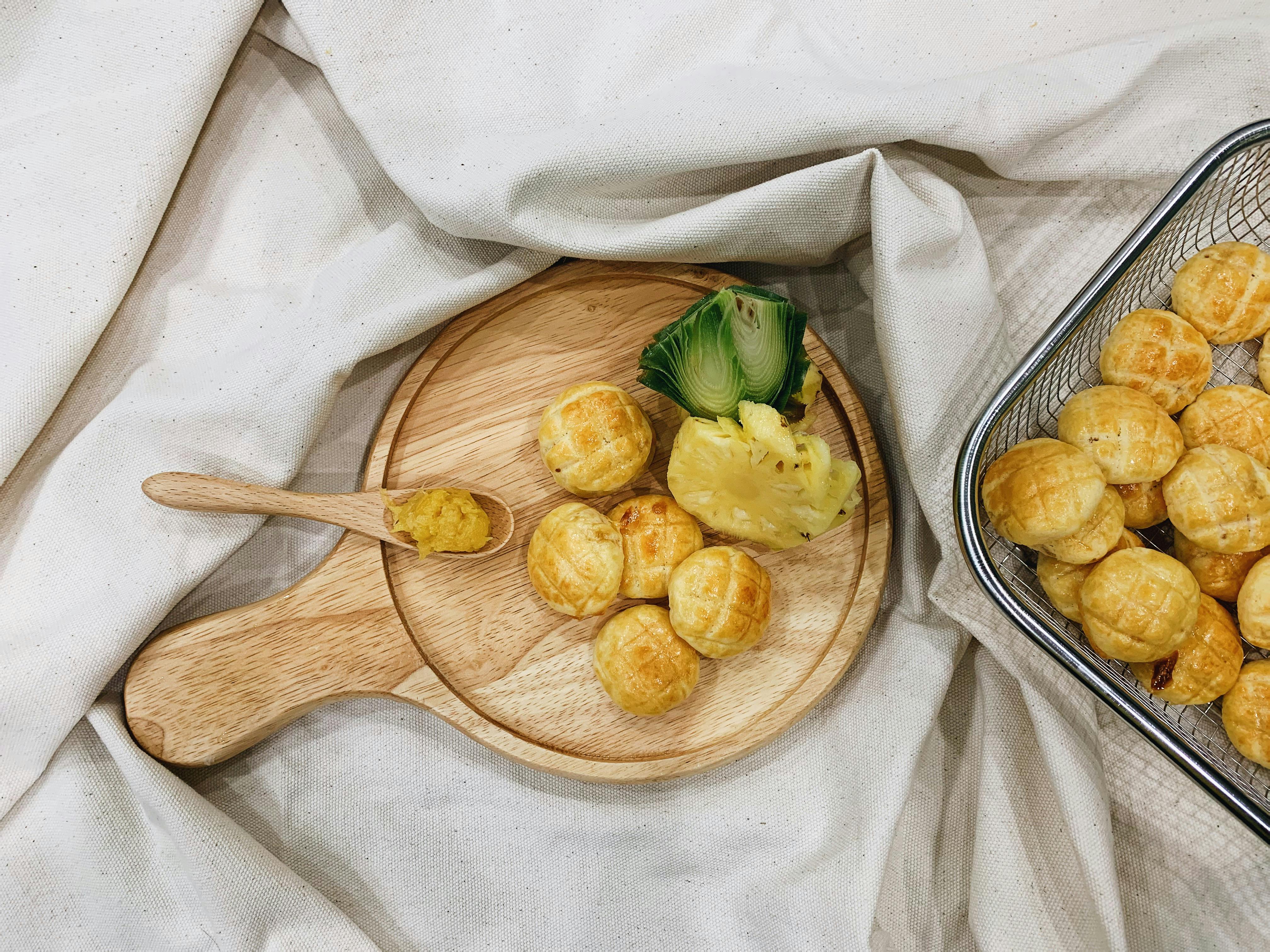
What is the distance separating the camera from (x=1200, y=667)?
2.14 m

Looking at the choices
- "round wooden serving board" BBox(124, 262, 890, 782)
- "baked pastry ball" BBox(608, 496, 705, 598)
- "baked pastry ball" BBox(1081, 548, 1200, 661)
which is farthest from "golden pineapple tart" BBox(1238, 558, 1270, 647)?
"baked pastry ball" BBox(608, 496, 705, 598)

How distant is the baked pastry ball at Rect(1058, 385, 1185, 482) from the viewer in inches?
83.9

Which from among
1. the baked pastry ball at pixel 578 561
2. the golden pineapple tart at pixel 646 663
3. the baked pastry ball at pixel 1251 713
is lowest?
the baked pastry ball at pixel 1251 713

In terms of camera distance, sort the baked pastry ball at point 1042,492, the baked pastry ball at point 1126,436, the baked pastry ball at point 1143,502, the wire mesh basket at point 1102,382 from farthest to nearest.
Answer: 1. the baked pastry ball at point 1143,502
2. the baked pastry ball at point 1126,436
3. the baked pastry ball at point 1042,492
4. the wire mesh basket at point 1102,382

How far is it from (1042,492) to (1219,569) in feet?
1.95

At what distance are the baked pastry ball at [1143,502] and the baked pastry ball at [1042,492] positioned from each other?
0.20 metres

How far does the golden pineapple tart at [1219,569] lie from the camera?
2213 mm

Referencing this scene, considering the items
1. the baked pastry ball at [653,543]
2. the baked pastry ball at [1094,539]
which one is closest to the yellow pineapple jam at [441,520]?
the baked pastry ball at [653,543]

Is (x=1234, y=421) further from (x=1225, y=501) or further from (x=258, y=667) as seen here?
(x=258, y=667)

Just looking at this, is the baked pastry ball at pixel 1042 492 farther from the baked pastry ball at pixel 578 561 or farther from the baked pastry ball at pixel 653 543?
the baked pastry ball at pixel 578 561

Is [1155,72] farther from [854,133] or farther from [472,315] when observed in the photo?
[472,315]

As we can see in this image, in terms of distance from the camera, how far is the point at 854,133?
226 cm

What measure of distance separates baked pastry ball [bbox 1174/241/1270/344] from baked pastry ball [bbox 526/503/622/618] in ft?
5.37

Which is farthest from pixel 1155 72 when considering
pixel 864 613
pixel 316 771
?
pixel 316 771
